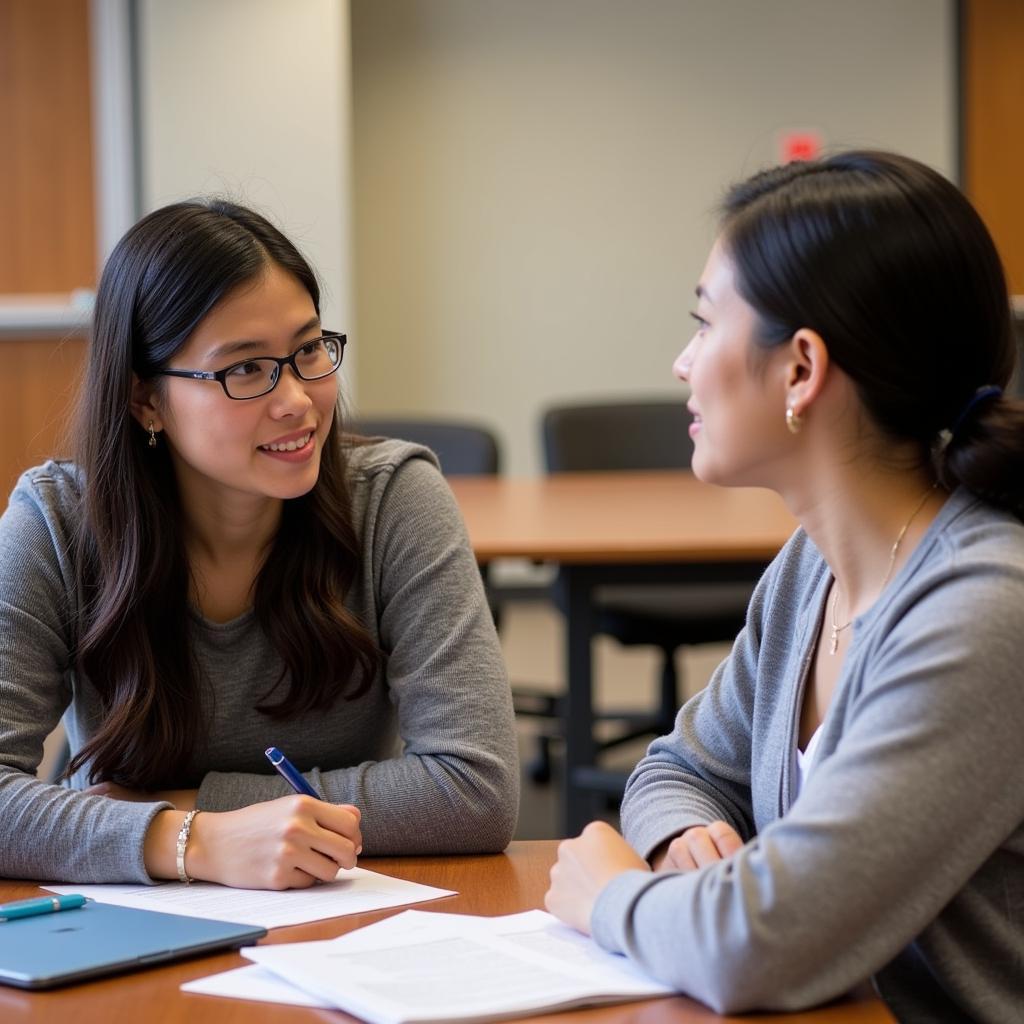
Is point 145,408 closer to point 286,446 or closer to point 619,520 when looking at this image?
point 286,446

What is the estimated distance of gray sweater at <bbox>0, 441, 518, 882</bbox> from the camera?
1.39 metres

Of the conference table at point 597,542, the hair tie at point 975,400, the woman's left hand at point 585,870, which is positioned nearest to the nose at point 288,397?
the woman's left hand at point 585,870

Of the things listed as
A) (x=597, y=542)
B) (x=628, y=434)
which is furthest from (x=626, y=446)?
(x=597, y=542)

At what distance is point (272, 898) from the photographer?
124 centimetres

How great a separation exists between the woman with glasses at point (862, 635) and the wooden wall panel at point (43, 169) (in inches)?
180

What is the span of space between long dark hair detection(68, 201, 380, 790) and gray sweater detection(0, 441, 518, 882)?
0.03m

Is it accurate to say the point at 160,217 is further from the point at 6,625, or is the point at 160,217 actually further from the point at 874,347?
the point at 874,347

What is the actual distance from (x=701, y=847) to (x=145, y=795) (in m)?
0.63

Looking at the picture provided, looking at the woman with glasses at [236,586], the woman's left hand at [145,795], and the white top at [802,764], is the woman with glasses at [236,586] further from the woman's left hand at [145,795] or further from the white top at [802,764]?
the white top at [802,764]

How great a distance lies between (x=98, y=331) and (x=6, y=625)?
1.10 ft

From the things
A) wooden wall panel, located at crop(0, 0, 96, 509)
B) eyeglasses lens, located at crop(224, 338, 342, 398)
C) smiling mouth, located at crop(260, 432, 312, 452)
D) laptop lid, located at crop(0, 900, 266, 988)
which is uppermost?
wooden wall panel, located at crop(0, 0, 96, 509)

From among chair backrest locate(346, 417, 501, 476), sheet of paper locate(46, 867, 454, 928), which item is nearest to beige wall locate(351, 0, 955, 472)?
chair backrest locate(346, 417, 501, 476)

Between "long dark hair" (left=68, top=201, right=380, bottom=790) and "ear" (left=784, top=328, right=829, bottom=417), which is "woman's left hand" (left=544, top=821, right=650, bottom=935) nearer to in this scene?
"ear" (left=784, top=328, right=829, bottom=417)

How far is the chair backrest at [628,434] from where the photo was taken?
396cm
